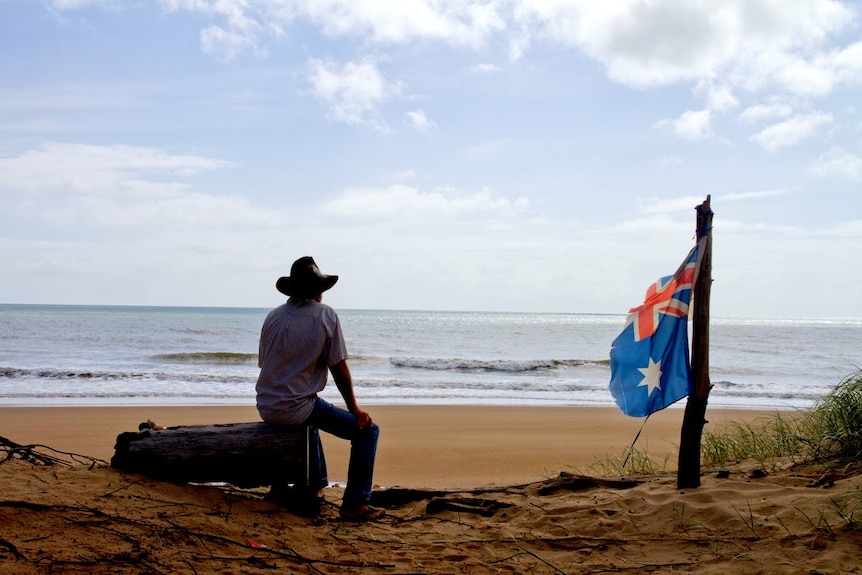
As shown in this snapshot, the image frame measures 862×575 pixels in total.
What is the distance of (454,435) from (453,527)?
565cm

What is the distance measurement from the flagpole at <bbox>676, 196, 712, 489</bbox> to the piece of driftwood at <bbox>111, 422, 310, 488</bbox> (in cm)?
271

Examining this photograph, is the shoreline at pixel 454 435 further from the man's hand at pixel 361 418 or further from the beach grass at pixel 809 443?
the man's hand at pixel 361 418

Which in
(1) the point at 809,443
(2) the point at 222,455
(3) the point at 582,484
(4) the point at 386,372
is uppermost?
(1) the point at 809,443

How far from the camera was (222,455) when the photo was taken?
4.56 meters

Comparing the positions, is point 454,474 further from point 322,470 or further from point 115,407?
point 115,407

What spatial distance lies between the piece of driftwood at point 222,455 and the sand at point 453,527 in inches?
4.5

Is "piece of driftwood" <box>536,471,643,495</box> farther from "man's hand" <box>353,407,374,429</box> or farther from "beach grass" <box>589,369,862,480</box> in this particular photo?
"man's hand" <box>353,407,374,429</box>

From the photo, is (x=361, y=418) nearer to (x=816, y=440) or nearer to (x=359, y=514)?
(x=359, y=514)

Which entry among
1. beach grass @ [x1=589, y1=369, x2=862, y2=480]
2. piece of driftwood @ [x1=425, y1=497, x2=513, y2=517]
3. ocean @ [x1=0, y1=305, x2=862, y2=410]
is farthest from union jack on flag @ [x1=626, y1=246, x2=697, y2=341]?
ocean @ [x1=0, y1=305, x2=862, y2=410]

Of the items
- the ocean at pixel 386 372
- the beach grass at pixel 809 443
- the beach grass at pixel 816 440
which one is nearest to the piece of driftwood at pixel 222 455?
the beach grass at pixel 809 443

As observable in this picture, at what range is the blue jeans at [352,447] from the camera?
15.3 ft

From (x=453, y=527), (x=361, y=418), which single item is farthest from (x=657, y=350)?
(x=361, y=418)

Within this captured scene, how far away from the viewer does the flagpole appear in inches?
191

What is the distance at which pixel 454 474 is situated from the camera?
7.80 meters
